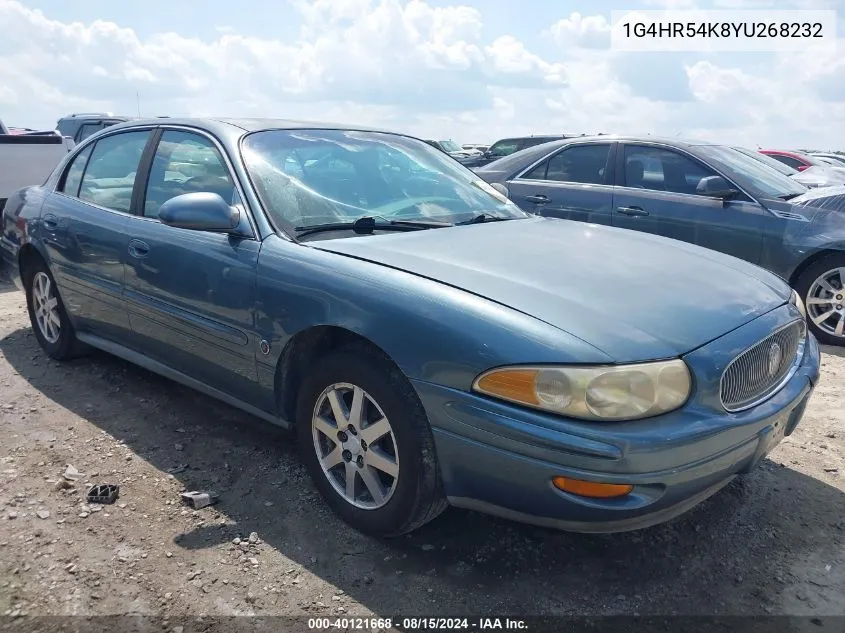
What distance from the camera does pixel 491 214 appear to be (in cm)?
355

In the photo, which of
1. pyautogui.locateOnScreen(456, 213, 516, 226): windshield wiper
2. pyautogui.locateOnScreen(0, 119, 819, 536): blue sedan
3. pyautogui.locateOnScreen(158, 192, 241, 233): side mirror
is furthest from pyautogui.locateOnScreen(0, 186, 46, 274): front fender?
pyautogui.locateOnScreen(456, 213, 516, 226): windshield wiper

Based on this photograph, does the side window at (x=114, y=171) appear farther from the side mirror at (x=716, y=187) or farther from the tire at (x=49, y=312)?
the side mirror at (x=716, y=187)

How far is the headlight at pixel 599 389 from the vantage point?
2.08 meters

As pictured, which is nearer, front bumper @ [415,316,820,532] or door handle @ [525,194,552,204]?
front bumper @ [415,316,820,532]

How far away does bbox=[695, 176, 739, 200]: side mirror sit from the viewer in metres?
5.52

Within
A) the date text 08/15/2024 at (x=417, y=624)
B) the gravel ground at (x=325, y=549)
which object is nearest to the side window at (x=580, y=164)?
the gravel ground at (x=325, y=549)

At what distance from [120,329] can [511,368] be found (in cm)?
254

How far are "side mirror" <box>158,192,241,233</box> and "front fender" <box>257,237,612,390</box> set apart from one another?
0.22 metres

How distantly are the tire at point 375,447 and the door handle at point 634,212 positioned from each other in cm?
395

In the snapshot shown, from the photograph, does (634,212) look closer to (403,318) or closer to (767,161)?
(767,161)

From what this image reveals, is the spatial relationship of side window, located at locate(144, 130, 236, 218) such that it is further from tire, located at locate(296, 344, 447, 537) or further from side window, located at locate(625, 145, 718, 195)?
side window, located at locate(625, 145, 718, 195)

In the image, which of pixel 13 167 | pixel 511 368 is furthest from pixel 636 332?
pixel 13 167

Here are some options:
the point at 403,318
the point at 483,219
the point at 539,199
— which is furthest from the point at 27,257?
the point at 539,199

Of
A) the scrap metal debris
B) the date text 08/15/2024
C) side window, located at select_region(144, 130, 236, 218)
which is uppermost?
side window, located at select_region(144, 130, 236, 218)
